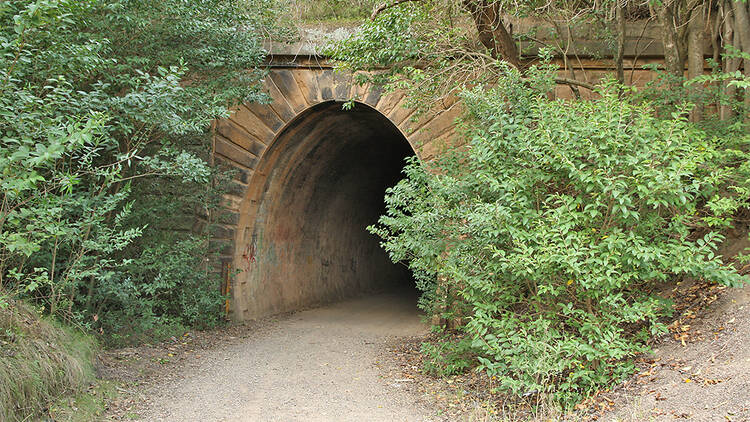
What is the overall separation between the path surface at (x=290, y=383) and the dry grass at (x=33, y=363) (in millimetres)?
716

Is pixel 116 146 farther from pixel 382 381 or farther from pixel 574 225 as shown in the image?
pixel 574 225

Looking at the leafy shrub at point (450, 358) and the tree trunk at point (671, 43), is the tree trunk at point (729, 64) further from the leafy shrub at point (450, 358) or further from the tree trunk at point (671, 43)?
the leafy shrub at point (450, 358)

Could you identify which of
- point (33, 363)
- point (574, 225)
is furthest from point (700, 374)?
point (33, 363)

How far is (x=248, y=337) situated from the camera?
8.85 m

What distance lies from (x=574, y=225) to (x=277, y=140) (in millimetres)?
6088

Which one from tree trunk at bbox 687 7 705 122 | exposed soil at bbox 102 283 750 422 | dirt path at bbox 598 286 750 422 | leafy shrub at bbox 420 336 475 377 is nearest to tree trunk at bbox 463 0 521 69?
tree trunk at bbox 687 7 705 122

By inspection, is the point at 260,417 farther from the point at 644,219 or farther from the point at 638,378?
the point at 644,219

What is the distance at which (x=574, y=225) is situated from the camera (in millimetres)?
4945

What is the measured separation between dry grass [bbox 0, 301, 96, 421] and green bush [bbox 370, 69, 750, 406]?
342cm

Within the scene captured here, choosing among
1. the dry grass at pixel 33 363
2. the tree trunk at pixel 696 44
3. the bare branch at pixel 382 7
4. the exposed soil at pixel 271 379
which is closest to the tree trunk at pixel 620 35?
the tree trunk at pixel 696 44

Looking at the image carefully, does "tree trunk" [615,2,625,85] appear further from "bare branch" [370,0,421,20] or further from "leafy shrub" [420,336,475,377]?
"leafy shrub" [420,336,475,377]

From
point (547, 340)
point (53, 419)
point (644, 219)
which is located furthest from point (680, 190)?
point (53, 419)

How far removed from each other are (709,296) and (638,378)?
4.48 feet

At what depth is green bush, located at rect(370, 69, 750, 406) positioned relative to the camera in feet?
15.7
